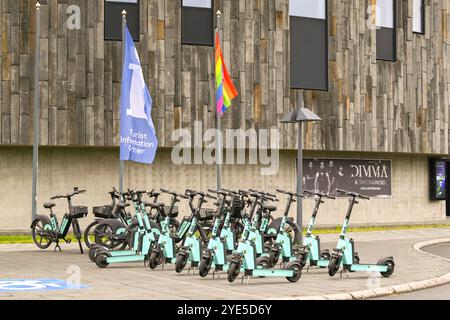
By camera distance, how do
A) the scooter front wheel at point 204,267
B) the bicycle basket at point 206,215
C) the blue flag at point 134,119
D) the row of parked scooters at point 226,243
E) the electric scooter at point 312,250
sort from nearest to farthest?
the row of parked scooters at point 226,243
the scooter front wheel at point 204,267
the electric scooter at point 312,250
the bicycle basket at point 206,215
the blue flag at point 134,119

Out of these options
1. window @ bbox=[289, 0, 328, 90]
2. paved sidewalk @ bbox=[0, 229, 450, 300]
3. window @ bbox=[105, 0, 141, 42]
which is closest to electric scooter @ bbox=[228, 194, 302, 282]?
paved sidewalk @ bbox=[0, 229, 450, 300]

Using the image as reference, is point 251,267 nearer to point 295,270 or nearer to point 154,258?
point 295,270

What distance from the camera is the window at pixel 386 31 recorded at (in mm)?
32969

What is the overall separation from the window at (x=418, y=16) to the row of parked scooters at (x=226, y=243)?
1846cm

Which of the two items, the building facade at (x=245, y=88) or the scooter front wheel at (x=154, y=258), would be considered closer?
the scooter front wheel at (x=154, y=258)

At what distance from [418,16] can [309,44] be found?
581 centimetres

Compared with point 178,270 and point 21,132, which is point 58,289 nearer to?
point 178,270

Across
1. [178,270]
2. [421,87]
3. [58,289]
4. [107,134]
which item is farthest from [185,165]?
[58,289]

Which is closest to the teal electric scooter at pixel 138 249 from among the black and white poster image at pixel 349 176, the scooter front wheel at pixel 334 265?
the scooter front wheel at pixel 334 265

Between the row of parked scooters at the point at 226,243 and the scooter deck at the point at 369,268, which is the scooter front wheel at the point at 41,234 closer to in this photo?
the row of parked scooters at the point at 226,243

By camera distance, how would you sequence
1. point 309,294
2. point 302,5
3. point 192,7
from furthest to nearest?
point 302,5 → point 192,7 → point 309,294

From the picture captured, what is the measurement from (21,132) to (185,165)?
5371mm

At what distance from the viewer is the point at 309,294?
11617 mm

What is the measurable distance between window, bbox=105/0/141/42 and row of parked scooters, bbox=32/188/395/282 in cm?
1086
